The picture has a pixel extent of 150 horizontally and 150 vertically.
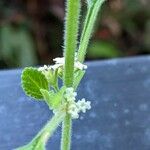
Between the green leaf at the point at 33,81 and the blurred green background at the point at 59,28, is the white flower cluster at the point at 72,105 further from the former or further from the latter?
the blurred green background at the point at 59,28

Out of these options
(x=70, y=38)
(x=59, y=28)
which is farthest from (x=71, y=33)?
(x=59, y=28)

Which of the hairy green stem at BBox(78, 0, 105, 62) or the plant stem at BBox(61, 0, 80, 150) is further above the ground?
A: the hairy green stem at BBox(78, 0, 105, 62)

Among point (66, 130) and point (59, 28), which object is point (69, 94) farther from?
point (59, 28)

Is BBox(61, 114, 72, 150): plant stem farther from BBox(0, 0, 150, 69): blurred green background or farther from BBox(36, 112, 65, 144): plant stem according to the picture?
BBox(0, 0, 150, 69): blurred green background

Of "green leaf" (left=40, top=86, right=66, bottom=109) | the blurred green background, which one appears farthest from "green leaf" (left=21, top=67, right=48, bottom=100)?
the blurred green background

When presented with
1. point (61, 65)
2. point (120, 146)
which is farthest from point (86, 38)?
point (120, 146)

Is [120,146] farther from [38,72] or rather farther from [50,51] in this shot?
[50,51]

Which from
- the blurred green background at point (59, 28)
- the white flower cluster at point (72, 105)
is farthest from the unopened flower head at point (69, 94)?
the blurred green background at point (59, 28)
